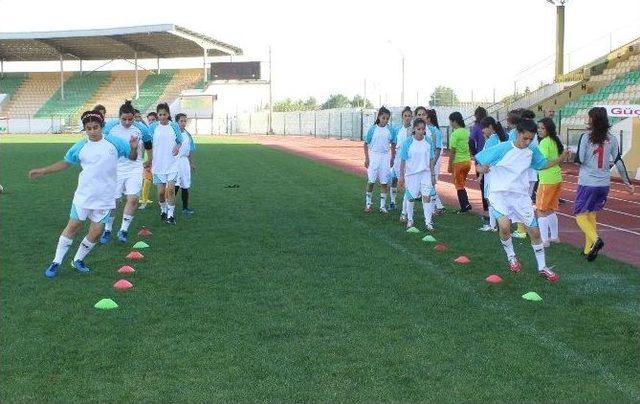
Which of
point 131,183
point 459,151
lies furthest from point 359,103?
point 131,183

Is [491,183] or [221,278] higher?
[491,183]

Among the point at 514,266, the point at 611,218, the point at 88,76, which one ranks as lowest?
the point at 611,218

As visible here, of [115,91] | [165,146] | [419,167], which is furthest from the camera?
[115,91]

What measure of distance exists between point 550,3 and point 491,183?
1476 inches

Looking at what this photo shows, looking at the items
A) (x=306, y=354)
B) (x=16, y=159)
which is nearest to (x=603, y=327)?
(x=306, y=354)

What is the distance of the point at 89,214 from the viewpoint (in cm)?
844

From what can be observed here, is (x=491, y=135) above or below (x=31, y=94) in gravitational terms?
below

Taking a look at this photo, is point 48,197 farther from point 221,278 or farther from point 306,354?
point 306,354

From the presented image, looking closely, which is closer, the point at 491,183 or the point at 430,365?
A: the point at 430,365

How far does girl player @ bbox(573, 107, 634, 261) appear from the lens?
9.33m

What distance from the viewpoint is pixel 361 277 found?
8430 mm

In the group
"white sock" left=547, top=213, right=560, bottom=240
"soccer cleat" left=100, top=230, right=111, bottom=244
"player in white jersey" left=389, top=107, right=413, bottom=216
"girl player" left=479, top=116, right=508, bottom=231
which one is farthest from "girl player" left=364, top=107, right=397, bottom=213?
"soccer cleat" left=100, top=230, right=111, bottom=244

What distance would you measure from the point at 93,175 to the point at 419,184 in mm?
5347

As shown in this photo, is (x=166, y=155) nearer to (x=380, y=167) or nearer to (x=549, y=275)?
(x=380, y=167)
